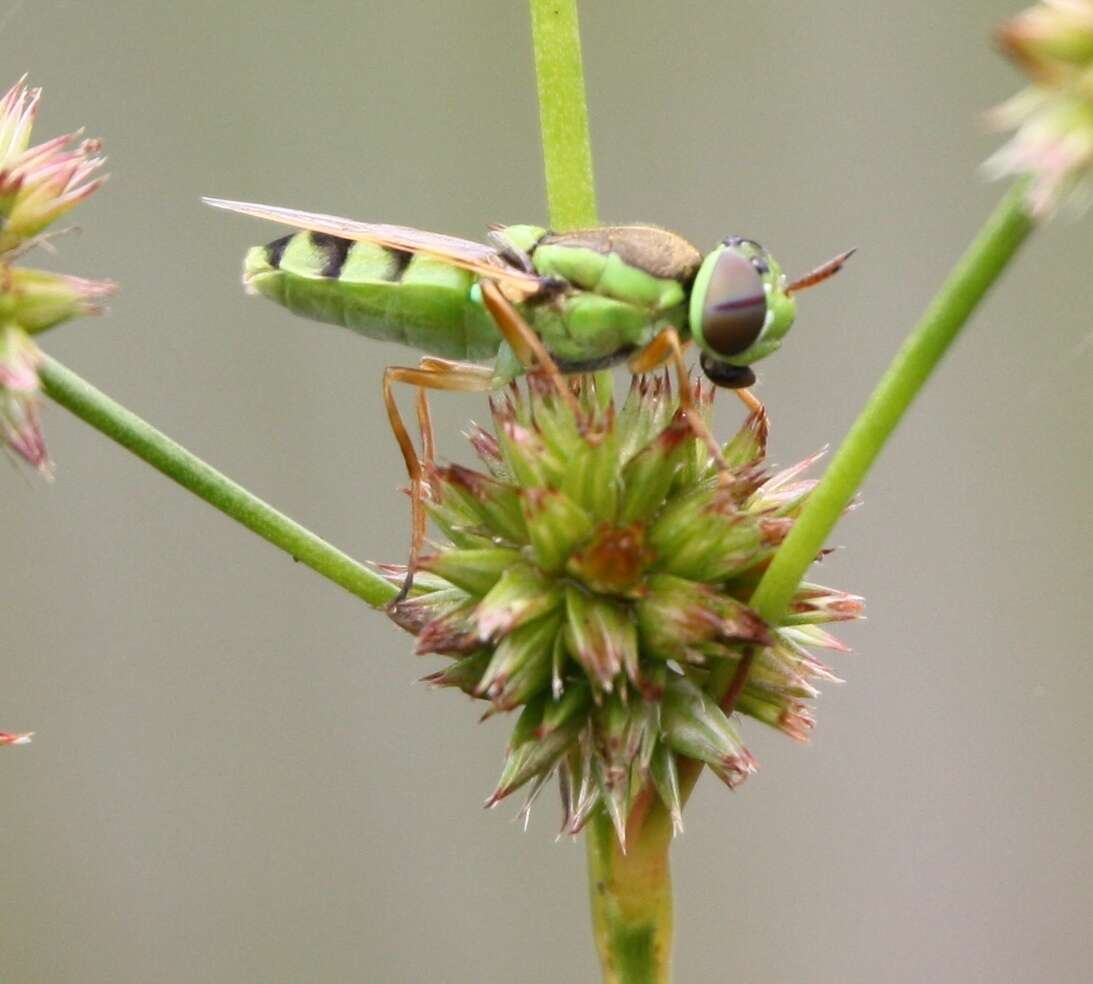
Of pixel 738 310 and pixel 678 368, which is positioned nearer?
pixel 678 368

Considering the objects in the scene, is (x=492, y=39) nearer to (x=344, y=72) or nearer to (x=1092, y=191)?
(x=344, y=72)

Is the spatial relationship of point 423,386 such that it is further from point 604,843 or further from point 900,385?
point 900,385

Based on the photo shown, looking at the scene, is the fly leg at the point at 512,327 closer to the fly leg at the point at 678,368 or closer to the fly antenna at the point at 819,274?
the fly leg at the point at 678,368

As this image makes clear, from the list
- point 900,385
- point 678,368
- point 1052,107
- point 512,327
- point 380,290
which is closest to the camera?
point 1052,107

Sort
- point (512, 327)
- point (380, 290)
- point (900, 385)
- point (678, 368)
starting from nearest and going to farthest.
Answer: point (900, 385), point (678, 368), point (512, 327), point (380, 290)

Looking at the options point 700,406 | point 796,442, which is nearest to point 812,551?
point 700,406

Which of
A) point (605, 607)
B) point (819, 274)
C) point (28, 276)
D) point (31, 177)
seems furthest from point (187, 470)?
point (819, 274)

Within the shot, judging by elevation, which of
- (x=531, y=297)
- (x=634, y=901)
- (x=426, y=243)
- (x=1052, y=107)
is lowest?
(x=634, y=901)
